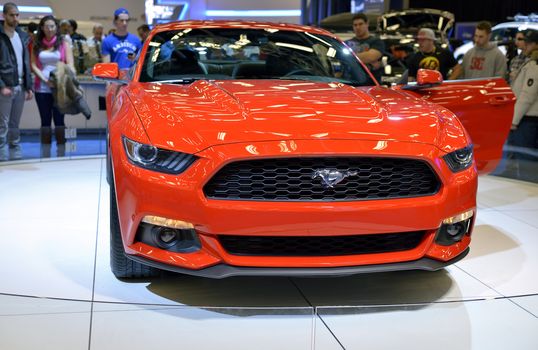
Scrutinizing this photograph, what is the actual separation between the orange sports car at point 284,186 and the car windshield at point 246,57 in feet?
2.54

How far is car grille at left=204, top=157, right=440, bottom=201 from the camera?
2631 millimetres

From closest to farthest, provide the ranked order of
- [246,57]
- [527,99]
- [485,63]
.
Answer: [246,57]
[527,99]
[485,63]

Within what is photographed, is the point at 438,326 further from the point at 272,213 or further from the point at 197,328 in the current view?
the point at 197,328

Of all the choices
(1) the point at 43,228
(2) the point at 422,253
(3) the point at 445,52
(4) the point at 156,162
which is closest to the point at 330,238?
(2) the point at 422,253

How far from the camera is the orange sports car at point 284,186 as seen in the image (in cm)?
262

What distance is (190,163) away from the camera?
104 inches

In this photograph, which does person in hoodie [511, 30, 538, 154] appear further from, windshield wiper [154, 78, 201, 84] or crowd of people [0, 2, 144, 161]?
crowd of people [0, 2, 144, 161]

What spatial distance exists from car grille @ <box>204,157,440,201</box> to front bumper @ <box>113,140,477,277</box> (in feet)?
0.14

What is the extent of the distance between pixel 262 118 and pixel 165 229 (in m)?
0.63

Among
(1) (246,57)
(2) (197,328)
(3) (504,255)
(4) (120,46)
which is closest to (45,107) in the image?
(4) (120,46)

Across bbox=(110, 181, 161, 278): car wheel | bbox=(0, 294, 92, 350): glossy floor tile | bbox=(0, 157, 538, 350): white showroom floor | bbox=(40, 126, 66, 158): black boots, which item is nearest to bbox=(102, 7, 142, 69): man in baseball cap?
bbox=(40, 126, 66, 158): black boots

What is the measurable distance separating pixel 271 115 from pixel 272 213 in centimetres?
51

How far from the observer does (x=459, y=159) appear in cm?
296

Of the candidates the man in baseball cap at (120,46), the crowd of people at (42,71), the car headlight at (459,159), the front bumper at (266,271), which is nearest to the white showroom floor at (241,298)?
the front bumper at (266,271)
